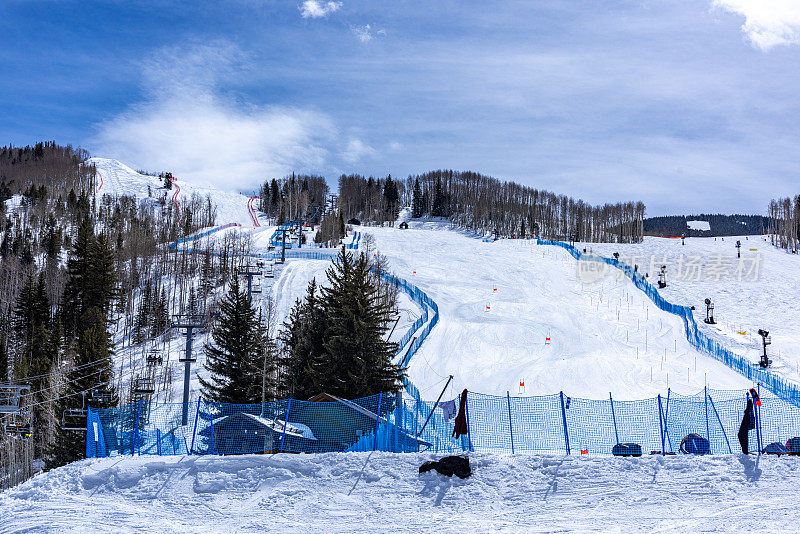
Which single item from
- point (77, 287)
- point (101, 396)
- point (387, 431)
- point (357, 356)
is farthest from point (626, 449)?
point (77, 287)

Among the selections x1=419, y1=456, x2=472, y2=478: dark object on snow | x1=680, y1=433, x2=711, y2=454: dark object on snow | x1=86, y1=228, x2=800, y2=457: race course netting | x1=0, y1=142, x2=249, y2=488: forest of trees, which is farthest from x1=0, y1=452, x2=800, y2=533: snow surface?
x1=0, y1=142, x2=249, y2=488: forest of trees

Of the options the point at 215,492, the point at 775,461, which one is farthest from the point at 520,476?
the point at 215,492

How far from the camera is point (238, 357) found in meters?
33.1

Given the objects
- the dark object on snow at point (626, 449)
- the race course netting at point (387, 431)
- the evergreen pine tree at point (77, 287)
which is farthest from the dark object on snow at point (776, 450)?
the evergreen pine tree at point (77, 287)

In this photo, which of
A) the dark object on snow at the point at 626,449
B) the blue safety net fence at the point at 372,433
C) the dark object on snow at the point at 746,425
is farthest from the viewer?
the blue safety net fence at the point at 372,433

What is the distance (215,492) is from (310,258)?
61.9 m

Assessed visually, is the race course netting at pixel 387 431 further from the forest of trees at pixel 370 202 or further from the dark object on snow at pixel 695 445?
the forest of trees at pixel 370 202

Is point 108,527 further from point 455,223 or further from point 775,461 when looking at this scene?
point 455,223

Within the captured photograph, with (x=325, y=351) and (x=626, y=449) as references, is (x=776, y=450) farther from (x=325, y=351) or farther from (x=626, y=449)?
(x=325, y=351)

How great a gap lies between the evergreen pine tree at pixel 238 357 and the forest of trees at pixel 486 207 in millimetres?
92255

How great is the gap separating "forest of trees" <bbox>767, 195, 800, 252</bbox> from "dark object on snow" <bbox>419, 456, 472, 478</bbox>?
301 ft

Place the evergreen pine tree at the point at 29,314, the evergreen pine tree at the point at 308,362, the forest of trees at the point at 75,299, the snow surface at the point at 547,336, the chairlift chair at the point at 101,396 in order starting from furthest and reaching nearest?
the evergreen pine tree at the point at 29,314 → the forest of trees at the point at 75,299 → the snow surface at the point at 547,336 → the chairlift chair at the point at 101,396 → the evergreen pine tree at the point at 308,362

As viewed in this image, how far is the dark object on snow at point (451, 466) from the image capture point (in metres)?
15.1

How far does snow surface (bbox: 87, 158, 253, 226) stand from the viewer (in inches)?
6152
